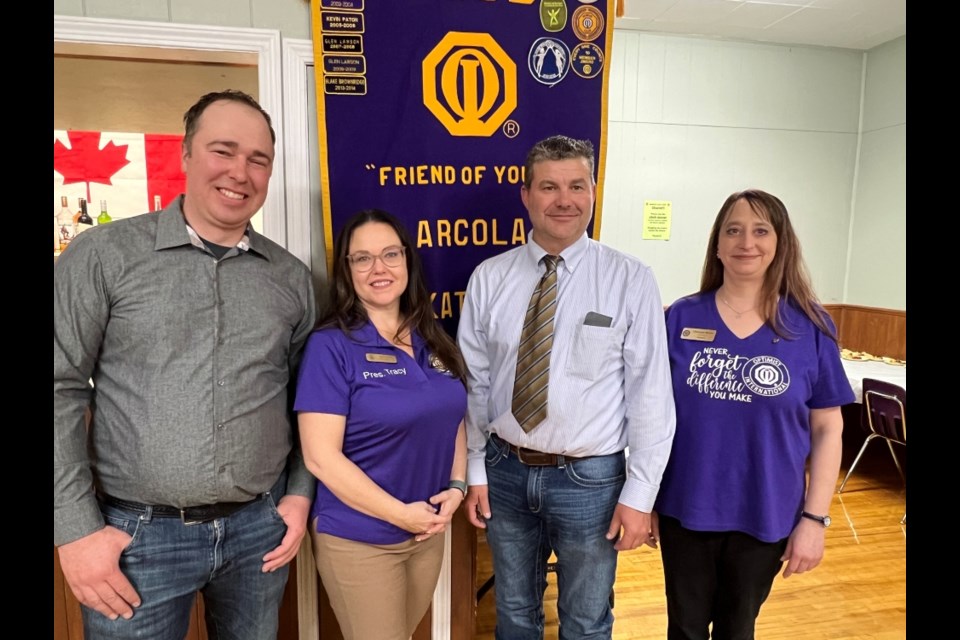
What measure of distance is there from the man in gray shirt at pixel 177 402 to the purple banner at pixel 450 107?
0.60 meters

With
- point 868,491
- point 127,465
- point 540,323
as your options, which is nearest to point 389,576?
point 127,465

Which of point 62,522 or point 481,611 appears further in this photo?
point 481,611

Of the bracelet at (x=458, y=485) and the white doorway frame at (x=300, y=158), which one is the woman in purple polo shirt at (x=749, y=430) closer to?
the bracelet at (x=458, y=485)

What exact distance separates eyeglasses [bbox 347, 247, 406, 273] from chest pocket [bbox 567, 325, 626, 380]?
60 centimetres

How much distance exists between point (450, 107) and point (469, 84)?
4.3 inches

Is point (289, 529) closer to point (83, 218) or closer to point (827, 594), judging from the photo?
point (827, 594)

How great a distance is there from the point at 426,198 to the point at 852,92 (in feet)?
17.4

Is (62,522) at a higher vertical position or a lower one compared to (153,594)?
higher

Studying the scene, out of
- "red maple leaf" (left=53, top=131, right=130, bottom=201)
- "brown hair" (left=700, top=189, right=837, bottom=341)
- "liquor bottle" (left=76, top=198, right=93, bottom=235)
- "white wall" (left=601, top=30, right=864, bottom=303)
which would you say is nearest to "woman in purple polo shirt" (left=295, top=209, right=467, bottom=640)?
"brown hair" (left=700, top=189, right=837, bottom=341)

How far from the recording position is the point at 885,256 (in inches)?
206

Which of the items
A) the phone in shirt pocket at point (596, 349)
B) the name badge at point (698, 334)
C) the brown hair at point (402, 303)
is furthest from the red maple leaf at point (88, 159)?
the name badge at point (698, 334)

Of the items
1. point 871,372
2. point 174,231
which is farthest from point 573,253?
point 871,372
